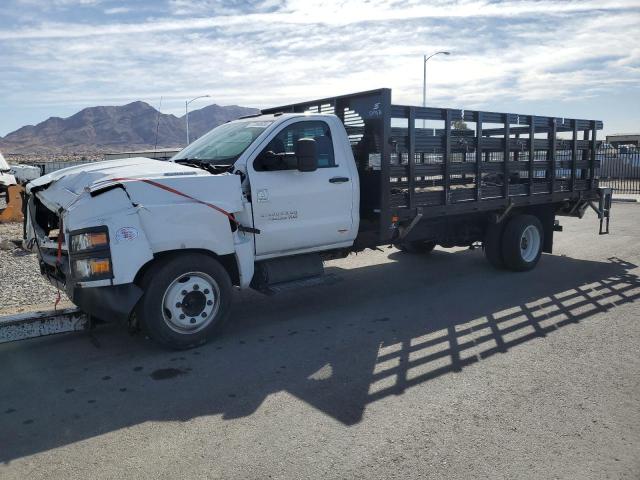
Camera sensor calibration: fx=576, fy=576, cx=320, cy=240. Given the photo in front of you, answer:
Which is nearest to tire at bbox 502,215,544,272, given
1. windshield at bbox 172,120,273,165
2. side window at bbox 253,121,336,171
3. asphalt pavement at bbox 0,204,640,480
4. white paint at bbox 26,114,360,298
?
asphalt pavement at bbox 0,204,640,480

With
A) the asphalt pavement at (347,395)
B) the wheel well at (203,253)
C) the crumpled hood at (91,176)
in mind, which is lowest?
the asphalt pavement at (347,395)

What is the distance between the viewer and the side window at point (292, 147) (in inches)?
235

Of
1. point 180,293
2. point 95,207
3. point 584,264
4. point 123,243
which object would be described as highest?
point 95,207

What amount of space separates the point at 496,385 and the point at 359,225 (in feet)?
10.1

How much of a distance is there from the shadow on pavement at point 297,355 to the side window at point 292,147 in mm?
1723

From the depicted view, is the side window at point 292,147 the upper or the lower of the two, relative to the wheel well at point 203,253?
upper

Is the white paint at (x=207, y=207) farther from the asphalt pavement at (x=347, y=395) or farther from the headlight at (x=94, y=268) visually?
the asphalt pavement at (x=347, y=395)

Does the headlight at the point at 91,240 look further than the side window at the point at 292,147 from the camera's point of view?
No

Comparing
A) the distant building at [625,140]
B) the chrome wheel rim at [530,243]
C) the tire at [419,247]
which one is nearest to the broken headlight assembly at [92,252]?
the tire at [419,247]

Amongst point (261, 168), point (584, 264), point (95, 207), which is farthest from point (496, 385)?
point (584, 264)

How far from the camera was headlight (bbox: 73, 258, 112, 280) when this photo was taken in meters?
4.89

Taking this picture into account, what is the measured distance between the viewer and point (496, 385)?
4.56m

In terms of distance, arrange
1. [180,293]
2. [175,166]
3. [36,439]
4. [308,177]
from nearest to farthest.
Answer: [36,439] → [180,293] → [175,166] → [308,177]

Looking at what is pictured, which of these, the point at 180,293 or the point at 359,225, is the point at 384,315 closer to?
the point at 359,225
